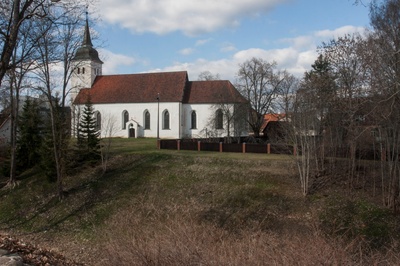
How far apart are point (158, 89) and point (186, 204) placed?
111 feet

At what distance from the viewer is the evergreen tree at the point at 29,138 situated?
2736 centimetres

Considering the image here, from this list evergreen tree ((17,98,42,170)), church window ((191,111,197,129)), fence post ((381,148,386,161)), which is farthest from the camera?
church window ((191,111,197,129))

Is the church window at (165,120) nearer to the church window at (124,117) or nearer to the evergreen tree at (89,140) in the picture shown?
the church window at (124,117)

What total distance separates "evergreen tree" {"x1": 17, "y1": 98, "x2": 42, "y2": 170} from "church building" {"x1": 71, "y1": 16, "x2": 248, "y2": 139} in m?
20.2

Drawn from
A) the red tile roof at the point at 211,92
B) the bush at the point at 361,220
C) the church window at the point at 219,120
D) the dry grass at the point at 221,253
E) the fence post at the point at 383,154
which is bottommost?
the bush at the point at 361,220

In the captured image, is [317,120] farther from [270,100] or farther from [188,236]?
[270,100]

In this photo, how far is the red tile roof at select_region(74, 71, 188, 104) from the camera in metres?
50.6

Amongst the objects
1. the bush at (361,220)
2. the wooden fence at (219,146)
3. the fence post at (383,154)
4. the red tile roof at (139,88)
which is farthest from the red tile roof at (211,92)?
the bush at (361,220)

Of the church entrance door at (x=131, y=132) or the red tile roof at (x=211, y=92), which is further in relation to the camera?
the church entrance door at (x=131, y=132)

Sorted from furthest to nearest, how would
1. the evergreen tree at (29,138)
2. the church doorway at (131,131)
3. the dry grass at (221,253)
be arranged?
the church doorway at (131,131)
the evergreen tree at (29,138)
the dry grass at (221,253)

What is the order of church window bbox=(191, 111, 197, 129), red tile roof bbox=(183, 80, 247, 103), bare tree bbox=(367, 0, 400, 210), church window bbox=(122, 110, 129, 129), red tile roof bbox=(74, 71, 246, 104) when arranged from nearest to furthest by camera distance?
1. bare tree bbox=(367, 0, 400, 210)
2. red tile roof bbox=(183, 80, 247, 103)
3. red tile roof bbox=(74, 71, 246, 104)
4. church window bbox=(191, 111, 197, 129)
5. church window bbox=(122, 110, 129, 129)

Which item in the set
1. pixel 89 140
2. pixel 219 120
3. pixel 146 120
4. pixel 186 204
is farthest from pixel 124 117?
pixel 186 204

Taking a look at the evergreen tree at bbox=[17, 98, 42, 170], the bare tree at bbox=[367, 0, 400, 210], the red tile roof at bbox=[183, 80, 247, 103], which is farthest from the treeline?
the red tile roof at bbox=[183, 80, 247, 103]

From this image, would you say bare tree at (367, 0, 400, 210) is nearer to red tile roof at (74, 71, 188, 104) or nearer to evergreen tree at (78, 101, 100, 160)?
evergreen tree at (78, 101, 100, 160)
